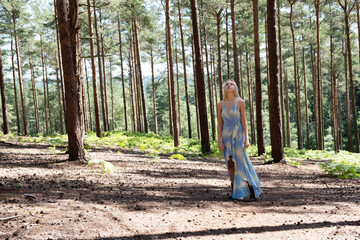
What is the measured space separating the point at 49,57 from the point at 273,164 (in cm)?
3410

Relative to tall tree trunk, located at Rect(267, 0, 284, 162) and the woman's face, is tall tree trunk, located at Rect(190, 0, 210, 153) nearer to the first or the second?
tall tree trunk, located at Rect(267, 0, 284, 162)

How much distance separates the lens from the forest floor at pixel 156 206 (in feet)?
12.0

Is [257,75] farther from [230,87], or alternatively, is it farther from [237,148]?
[237,148]

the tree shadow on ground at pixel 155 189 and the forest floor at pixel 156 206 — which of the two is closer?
the forest floor at pixel 156 206

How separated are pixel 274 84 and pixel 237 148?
18.6ft

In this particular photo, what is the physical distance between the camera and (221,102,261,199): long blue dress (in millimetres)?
5375

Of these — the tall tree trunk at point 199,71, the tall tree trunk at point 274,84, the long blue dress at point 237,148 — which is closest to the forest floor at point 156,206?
the long blue dress at point 237,148

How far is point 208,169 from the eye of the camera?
9.64m

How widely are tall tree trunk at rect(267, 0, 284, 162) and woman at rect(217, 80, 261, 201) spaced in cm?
536

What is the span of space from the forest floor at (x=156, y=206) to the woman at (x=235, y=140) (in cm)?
42

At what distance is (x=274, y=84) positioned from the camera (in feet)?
33.5

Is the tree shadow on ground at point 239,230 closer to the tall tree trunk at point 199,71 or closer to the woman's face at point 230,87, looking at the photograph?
the woman's face at point 230,87

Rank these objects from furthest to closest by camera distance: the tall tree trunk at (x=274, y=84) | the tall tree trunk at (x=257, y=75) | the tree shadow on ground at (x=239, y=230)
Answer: the tall tree trunk at (x=257, y=75) → the tall tree trunk at (x=274, y=84) → the tree shadow on ground at (x=239, y=230)

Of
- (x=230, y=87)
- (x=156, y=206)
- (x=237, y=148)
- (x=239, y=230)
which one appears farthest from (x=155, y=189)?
(x=230, y=87)
